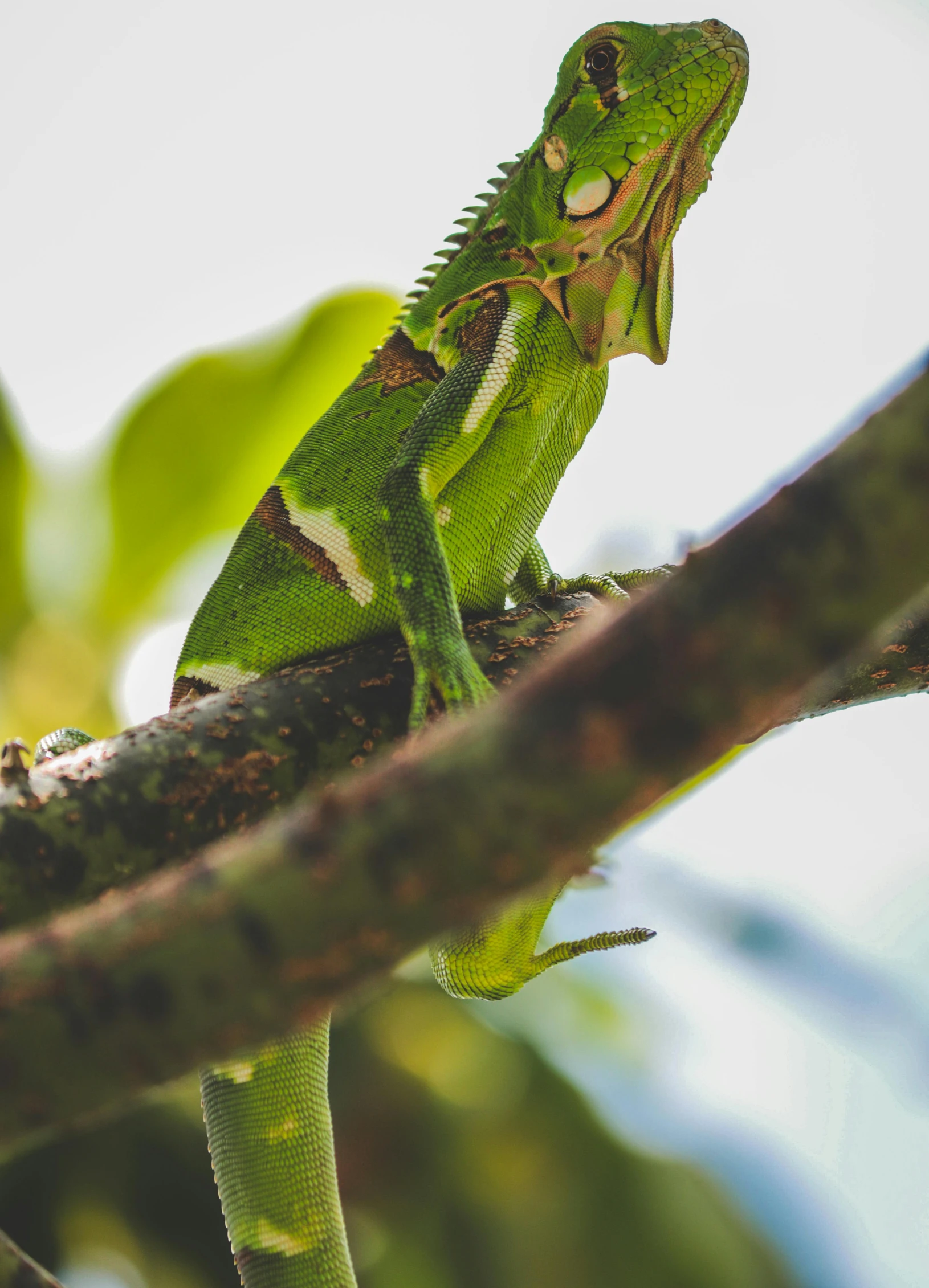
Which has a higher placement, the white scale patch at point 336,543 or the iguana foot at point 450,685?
the white scale patch at point 336,543

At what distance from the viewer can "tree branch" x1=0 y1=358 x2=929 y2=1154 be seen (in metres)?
0.58

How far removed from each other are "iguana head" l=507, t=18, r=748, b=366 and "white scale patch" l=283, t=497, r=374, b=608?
0.60m

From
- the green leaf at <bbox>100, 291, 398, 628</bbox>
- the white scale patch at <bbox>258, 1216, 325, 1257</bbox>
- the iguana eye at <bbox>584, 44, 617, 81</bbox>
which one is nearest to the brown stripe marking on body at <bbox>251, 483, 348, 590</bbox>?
the iguana eye at <bbox>584, 44, 617, 81</bbox>

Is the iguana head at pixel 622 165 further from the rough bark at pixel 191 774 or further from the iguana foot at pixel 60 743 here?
the iguana foot at pixel 60 743

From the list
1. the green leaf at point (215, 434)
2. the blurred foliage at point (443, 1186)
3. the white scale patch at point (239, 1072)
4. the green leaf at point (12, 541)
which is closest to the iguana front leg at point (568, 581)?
the white scale patch at point (239, 1072)

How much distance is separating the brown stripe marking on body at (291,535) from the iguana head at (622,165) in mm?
640

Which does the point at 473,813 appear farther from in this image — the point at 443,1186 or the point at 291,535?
the point at 443,1186

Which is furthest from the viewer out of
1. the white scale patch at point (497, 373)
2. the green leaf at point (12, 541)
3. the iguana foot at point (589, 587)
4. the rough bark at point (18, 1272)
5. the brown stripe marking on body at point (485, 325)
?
the green leaf at point (12, 541)

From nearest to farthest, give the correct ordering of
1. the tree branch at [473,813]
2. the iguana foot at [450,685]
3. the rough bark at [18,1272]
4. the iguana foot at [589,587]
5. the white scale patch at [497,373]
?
1. the tree branch at [473,813]
2. the rough bark at [18,1272]
3. the iguana foot at [450,685]
4. the white scale patch at [497,373]
5. the iguana foot at [589,587]

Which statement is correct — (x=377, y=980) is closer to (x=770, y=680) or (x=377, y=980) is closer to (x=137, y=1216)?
(x=770, y=680)

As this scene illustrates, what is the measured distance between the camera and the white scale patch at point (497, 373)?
188cm

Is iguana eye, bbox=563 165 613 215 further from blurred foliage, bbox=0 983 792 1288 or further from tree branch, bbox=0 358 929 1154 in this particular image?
blurred foliage, bbox=0 983 792 1288

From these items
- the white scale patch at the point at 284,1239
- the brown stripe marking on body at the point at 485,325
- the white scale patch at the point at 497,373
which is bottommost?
the white scale patch at the point at 284,1239

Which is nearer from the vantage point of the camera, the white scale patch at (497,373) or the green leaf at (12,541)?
the white scale patch at (497,373)
